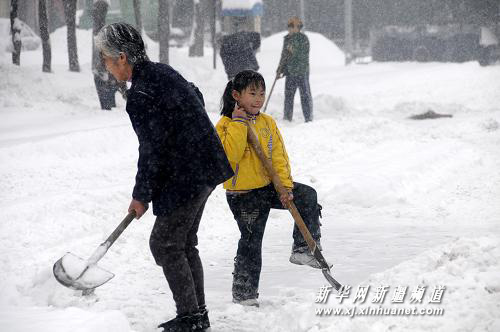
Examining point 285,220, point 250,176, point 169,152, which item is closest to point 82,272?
point 169,152

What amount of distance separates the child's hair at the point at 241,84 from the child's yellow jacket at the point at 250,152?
0.31 ft

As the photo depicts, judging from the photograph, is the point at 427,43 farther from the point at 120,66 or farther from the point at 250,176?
the point at 120,66

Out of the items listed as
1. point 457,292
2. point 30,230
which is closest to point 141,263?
point 30,230

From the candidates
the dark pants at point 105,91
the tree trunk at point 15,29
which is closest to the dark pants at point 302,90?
the dark pants at point 105,91

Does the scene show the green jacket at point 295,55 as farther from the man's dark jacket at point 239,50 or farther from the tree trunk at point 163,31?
the tree trunk at point 163,31

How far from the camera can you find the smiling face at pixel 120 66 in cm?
379

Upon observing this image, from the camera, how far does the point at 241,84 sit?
4.62m

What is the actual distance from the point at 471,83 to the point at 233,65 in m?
8.83

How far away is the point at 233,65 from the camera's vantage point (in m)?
13.6

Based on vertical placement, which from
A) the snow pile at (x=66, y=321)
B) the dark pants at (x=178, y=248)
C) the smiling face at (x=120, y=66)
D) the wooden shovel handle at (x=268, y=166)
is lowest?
the snow pile at (x=66, y=321)

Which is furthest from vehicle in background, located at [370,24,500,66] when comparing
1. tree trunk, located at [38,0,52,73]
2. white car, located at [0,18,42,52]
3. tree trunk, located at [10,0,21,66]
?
tree trunk, located at [10,0,21,66]

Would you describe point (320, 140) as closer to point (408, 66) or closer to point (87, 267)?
point (87, 267)

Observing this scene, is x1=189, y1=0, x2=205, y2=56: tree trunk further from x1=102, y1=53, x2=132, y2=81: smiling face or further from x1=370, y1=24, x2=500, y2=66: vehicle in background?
x1=102, y1=53, x2=132, y2=81: smiling face

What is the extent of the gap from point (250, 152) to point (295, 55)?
9197mm
